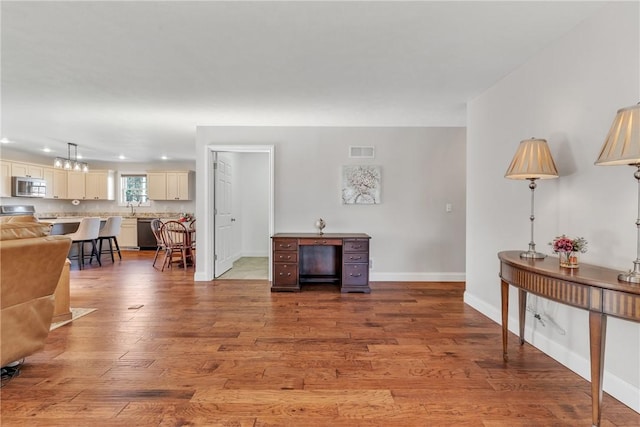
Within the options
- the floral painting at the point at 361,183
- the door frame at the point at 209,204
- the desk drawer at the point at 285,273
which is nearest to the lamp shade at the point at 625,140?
the floral painting at the point at 361,183

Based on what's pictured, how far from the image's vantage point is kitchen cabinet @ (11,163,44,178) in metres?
6.69

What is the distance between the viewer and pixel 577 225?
7.08ft

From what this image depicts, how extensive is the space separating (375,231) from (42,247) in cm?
377

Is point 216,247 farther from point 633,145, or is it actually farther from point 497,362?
point 633,145

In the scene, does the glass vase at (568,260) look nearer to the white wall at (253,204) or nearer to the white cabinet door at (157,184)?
the white wall at (253,204)

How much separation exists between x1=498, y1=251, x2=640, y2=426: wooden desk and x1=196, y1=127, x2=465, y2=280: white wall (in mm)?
2739

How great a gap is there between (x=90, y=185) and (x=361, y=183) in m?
7.59

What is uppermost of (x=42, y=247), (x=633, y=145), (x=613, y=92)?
(x=613, y=92)

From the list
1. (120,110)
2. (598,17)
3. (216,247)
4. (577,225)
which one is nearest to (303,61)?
(598,17)

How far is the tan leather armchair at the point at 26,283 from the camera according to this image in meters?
1.90

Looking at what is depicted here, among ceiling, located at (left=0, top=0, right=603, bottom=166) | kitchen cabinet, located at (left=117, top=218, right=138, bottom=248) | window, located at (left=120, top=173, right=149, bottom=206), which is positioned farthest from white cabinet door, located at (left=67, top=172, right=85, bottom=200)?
ceiling, located at (left=0, top=0, right=603, bottom=166)

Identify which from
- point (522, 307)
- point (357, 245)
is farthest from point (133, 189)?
point (522, 307)

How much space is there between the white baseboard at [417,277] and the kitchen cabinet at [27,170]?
7.71 meters

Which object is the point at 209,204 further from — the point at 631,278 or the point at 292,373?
the point at 631,278
